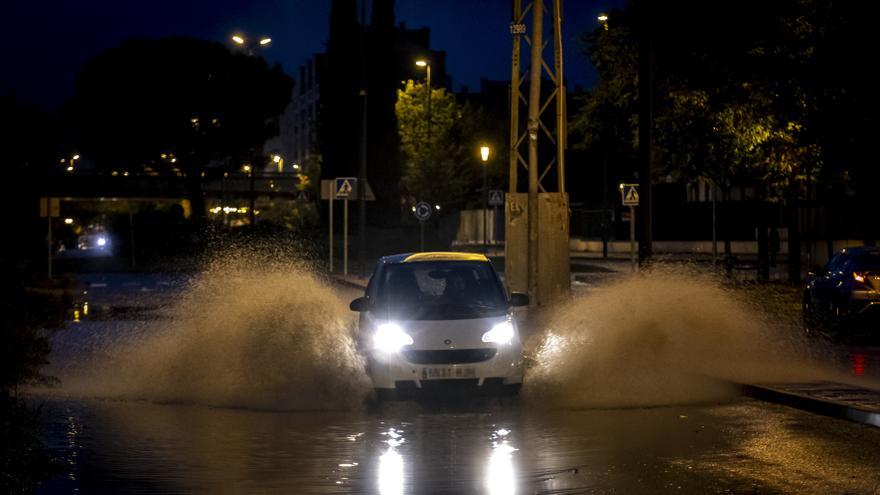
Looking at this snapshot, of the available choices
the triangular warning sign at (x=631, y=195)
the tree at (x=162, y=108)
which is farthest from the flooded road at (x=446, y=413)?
the tree at (x=162, y=108)

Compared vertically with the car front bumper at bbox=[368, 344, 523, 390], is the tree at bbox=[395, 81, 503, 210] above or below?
above

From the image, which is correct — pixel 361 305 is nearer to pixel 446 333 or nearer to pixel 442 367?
pixel 446 333

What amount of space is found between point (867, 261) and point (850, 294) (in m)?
0.73

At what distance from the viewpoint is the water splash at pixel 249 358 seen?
1555 centimetres

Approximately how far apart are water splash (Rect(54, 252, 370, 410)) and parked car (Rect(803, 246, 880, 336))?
8.48 metres

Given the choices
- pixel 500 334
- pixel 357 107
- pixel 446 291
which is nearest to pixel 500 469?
pixel 500 334

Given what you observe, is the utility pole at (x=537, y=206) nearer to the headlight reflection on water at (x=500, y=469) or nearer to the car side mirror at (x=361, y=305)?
the car side mirror at (x=361, y=305)

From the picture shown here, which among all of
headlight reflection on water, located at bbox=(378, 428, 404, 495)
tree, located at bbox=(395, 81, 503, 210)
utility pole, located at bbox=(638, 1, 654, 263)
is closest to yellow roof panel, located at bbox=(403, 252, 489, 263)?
headlight reflection on water, located at bbox=(378, 428, 404, 495)

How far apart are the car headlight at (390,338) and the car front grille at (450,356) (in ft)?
0.48

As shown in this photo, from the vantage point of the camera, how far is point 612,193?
102 metres

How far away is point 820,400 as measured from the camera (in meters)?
13.6

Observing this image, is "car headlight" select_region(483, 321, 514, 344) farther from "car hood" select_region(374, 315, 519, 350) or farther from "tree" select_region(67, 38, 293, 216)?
"tree" select_region(67, 38, 293, 216)

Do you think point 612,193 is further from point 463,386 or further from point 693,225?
point 463,386

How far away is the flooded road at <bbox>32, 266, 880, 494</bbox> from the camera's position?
392 inches
